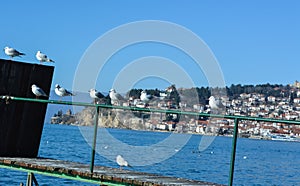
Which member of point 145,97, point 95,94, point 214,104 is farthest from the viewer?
point 214,104

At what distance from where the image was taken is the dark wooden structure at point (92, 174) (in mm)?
9062

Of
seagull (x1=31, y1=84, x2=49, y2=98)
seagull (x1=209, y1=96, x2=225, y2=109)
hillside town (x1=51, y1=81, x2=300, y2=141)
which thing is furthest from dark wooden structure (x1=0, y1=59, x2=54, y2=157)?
seagull (x1=209, y1=96, x2=225, y2=109)

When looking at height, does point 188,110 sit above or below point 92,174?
above

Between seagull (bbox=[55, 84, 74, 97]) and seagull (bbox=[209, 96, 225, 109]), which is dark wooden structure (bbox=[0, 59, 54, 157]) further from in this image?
seagull (bbox=[209, 96, 225, 109])

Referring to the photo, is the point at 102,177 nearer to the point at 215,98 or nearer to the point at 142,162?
the point at 215,98

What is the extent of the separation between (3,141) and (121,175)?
9.58 ft

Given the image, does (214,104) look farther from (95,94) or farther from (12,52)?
(12,52)

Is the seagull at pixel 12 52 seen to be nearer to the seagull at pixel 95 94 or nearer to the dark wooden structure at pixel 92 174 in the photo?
the seagull at pixel 95 94

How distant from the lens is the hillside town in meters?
17.0

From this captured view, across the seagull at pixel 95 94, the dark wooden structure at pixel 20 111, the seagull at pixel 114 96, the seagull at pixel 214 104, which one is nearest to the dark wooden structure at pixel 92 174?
the dark wooden structure at pixel 20 111

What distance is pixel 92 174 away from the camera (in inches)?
372

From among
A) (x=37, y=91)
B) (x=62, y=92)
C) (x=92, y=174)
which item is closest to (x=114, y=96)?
(x=62, y=92)

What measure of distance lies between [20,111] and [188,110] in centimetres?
265

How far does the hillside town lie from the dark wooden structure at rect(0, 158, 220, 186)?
1.23 meters
